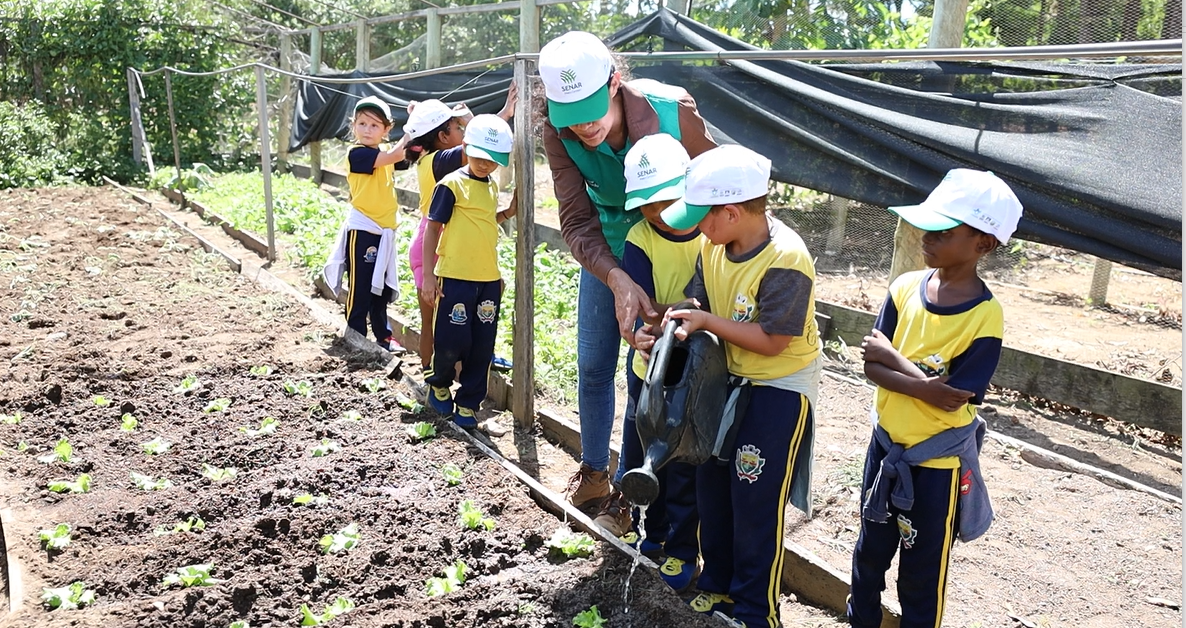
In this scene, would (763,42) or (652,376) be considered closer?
(652,376)

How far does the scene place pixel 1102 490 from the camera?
14.0 ft

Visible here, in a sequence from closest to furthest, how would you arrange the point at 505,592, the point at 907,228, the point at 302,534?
the point at 505,592
the point at 302,534
the point at 907,228

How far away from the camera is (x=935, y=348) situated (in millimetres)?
2664

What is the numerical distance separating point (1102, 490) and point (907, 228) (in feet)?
5.19

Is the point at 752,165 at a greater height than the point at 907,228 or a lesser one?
greater

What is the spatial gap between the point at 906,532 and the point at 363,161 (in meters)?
4.46

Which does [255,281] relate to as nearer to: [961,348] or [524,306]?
[524,306]

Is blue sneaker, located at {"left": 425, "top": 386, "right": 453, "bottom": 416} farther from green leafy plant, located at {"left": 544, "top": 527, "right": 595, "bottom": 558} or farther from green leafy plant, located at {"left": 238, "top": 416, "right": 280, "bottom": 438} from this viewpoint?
green leafy plant, located at {"left": 544, "top": 527, "right": 595, "bottom": 558}

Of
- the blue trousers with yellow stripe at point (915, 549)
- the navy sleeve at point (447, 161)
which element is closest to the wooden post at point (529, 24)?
the navy sleeve at point (447, 161)

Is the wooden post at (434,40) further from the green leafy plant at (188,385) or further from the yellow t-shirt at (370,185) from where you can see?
the green leafy plant at (188,385)

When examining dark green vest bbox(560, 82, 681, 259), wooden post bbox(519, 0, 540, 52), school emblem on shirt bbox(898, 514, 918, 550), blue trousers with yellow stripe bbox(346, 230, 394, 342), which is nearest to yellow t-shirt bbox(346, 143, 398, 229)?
blue trousers with yellow stripe bbox(346, 230, 394, 342)

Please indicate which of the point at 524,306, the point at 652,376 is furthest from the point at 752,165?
the point at 524,306

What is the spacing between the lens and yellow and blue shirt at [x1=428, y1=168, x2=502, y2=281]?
4.91 meters

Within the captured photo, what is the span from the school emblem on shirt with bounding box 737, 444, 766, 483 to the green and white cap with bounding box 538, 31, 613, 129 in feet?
3.98
